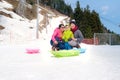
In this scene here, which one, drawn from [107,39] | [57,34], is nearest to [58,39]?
[57,34]

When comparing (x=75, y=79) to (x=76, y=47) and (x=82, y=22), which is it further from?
(x=82, y=22)

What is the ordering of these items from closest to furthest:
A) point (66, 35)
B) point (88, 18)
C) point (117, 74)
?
point (117, 74), point (66, 35), point (88, 18)

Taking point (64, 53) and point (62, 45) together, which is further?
point (62, 45)

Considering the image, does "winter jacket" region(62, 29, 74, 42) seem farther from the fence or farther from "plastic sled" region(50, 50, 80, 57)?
the fence

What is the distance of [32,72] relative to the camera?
35.6ft

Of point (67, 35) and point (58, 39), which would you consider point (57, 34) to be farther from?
point (67, 35)

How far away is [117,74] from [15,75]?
8.44 feet

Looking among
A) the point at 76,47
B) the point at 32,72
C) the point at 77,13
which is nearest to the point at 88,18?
the point at 77,13

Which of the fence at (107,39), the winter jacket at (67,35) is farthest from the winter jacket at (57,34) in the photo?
the fence at (107,39)

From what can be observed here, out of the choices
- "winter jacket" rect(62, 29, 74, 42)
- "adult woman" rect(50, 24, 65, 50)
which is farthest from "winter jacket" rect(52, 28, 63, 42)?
"winter jacket" rect(62, 29, 74, 42)

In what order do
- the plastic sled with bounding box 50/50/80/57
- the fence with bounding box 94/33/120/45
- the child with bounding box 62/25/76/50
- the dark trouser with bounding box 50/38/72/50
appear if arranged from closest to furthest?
the plastic sled with bounding box 50/50/80/57, the dark trouser with bounding box 50/38/72/50, the child with bounding box 62/25/76/50, the fence with bounding box 94/33/120/45

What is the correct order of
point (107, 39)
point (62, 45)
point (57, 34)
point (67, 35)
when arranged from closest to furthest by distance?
point (62, 45), point (57, 34), point (67, 35), point (107, 39)

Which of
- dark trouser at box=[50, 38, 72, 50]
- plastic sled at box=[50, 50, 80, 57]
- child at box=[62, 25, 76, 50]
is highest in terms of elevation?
child at box=[62, 25, 76, 50]

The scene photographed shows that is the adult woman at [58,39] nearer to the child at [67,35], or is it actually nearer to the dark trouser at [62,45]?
the dark trouser at [62,45]
